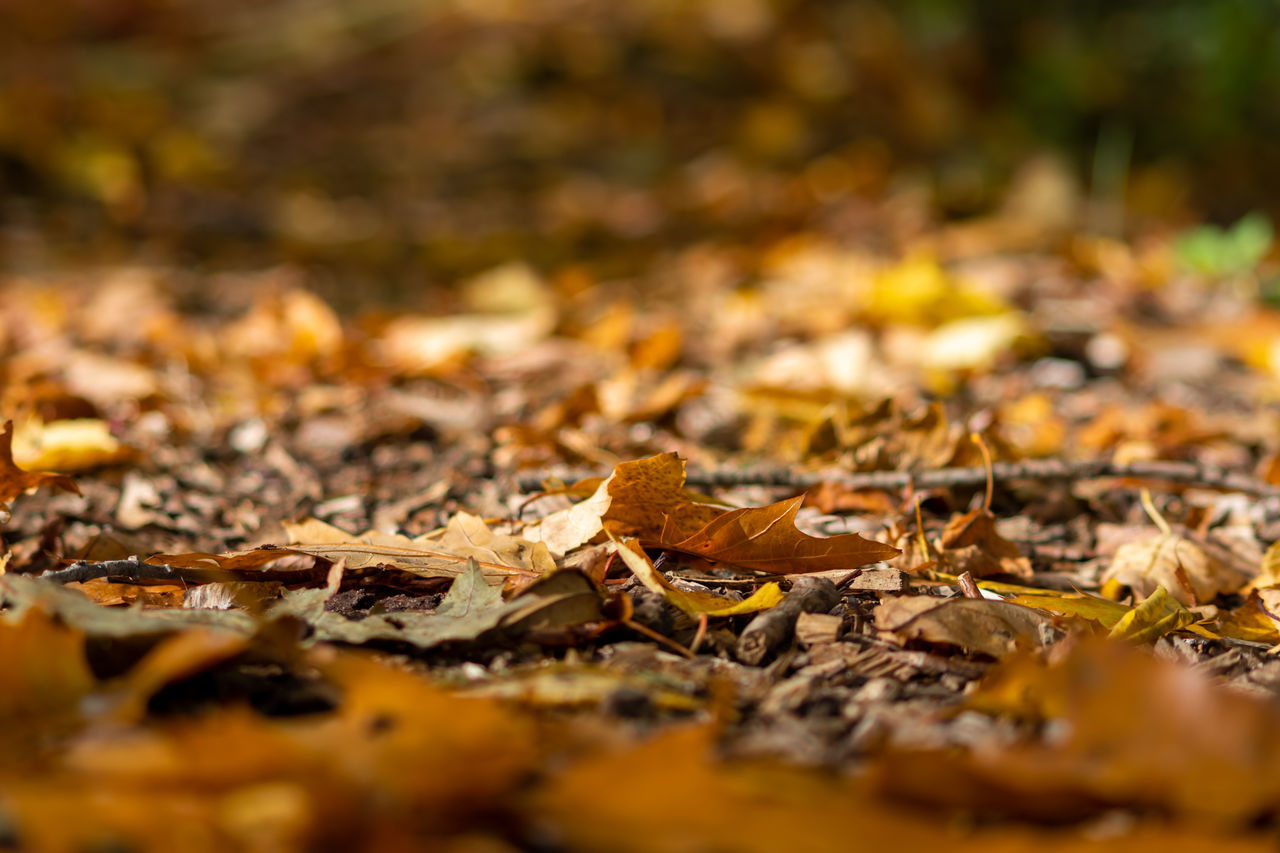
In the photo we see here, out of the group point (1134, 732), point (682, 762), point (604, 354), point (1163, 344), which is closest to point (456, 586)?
point (682, 762)

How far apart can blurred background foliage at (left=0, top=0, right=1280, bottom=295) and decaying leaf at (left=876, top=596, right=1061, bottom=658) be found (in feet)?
6.86

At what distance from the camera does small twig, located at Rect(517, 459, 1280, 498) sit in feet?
3.69

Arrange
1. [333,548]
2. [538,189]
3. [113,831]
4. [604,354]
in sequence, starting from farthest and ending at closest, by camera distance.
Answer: [538,189], [604,354], [333,548], [113,831]

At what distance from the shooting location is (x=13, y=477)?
3.29 feet

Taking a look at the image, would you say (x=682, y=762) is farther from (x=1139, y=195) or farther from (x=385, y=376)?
(x=1139, y=195)

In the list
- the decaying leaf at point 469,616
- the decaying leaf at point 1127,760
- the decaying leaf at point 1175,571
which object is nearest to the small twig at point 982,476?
the decaying leaf at point 1175,571

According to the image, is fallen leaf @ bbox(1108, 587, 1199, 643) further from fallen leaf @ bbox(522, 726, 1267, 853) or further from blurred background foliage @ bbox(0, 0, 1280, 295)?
blurred background foliage @ bbox(0, 0, 1280, 295)

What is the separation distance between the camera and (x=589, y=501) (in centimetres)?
95

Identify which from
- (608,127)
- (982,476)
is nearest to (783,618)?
(982,476)

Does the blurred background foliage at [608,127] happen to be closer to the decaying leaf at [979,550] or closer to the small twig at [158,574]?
the small twig at [158,574]

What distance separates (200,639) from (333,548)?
32 cm

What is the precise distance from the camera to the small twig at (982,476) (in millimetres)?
1124

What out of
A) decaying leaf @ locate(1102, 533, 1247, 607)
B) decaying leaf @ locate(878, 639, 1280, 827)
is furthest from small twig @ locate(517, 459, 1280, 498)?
decaying leaf @ locate(878, 639, 1280, 827)

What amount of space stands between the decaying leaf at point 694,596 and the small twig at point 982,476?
27cm
